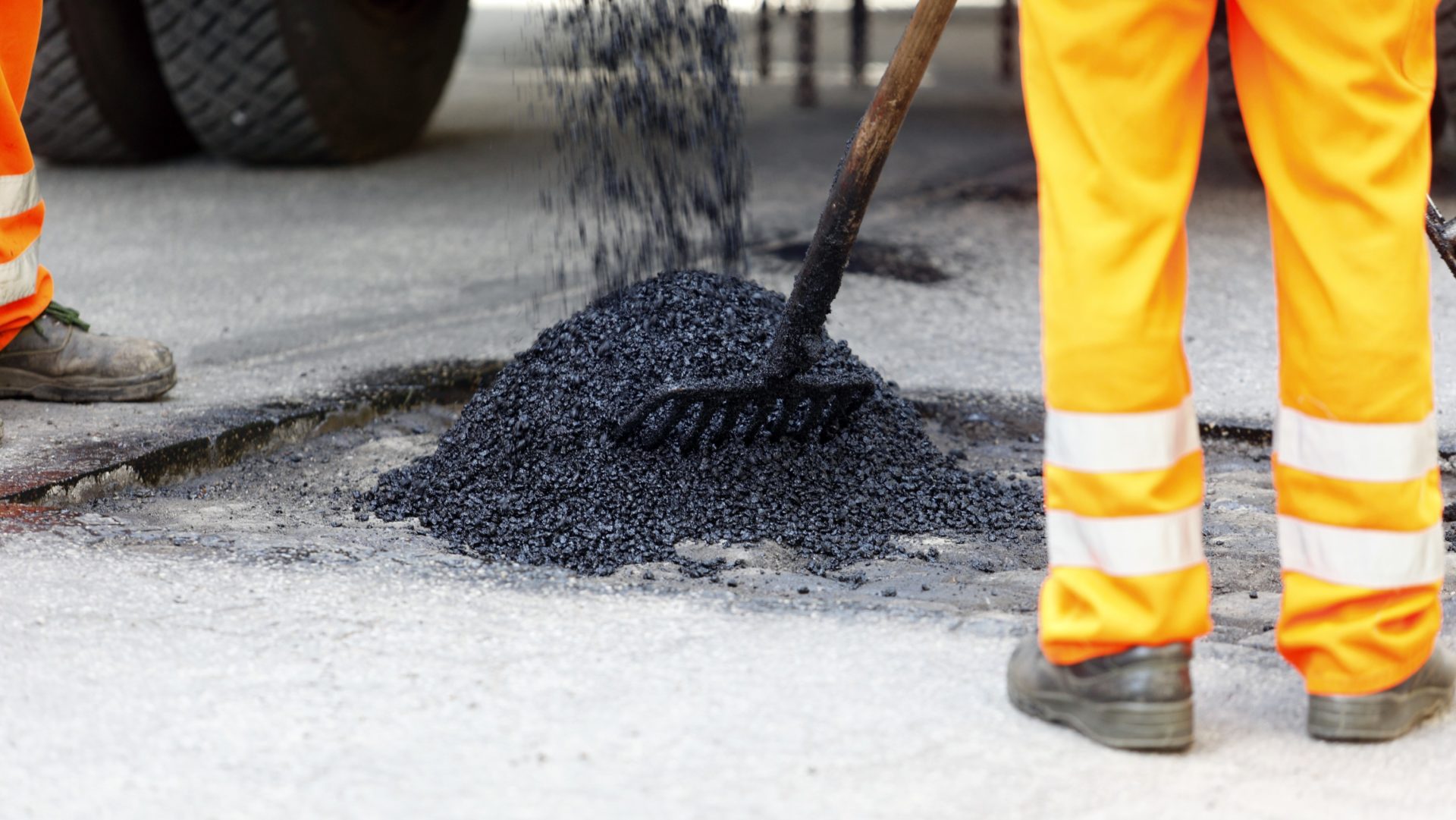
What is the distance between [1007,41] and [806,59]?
125 cm

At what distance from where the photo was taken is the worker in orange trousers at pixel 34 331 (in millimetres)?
2736

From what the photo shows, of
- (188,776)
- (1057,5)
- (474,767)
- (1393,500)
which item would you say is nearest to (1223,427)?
(1393,500)

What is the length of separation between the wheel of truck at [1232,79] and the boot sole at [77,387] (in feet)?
7.29

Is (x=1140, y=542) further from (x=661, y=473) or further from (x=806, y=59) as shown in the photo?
(x=806, y=59)

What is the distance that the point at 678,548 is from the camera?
2.25 meters

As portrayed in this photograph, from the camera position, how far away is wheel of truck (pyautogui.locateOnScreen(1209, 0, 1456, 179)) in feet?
12.8

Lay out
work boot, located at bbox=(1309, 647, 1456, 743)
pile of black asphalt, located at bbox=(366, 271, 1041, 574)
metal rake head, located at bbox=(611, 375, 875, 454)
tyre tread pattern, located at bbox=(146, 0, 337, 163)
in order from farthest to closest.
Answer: tyre tread pattern, located at bbox=(146, 0, 337, 163) < metal rake head, located at bbox=(611, 375, 875, 454) < pile of black asphalt, located at bbox=(366, 271, 1041, 574) < work boot, located at bbox=(1309, 647, 1456, 743)

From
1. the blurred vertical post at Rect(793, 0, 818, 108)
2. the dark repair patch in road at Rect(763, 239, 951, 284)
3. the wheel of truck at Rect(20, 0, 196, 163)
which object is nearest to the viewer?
the dark repair patch in road at Rect(763, 239, 951, 284)

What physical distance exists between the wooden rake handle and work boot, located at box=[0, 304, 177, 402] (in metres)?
1.19

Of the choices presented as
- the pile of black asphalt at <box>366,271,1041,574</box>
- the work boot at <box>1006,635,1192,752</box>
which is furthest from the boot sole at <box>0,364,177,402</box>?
the work boot at <box>1006,635,1192,752</box>

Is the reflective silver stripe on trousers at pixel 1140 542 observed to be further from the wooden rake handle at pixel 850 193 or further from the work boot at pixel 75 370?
the work boot at pixel 75 370

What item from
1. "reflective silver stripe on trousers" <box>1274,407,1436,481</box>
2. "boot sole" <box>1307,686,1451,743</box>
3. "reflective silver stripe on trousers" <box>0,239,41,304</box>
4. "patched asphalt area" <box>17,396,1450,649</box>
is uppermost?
"reflective silver stripe on trousers" <box>1274,407,1436,481</box>

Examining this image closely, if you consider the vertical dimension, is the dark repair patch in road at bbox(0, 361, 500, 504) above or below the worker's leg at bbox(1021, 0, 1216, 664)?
below

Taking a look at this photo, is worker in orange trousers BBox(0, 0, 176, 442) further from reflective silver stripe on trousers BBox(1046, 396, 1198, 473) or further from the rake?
reflective silver stripe on trousers BBox(1046, 396, 1198, 473)
